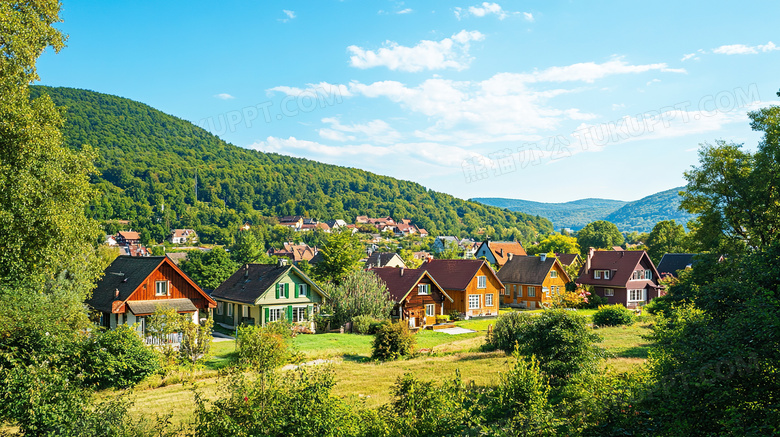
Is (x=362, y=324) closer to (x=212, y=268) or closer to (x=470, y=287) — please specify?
(x=470, y=287)

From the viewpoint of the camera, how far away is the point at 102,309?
3106 cm

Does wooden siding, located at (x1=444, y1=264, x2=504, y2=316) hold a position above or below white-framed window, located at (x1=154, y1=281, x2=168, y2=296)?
below

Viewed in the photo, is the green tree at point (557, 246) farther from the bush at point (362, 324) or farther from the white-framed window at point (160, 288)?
the white-framed window at point (160, 288)

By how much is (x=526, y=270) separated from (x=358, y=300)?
92.9 ft

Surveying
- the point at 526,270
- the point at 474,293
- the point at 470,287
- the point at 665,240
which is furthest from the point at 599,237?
the point at 470,287

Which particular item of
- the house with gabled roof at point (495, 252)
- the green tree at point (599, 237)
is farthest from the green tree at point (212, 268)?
the green tree at point (599, 237)

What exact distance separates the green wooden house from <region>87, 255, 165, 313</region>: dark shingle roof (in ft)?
27.3

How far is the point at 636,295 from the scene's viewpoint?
186 ft

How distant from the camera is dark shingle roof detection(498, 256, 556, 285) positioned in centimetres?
5706

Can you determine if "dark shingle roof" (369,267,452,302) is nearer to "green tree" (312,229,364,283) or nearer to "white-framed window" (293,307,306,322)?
"green tree" (312,229,364,283)

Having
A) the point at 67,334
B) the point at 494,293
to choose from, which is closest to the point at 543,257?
the point at 494,293

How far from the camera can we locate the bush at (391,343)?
90.8ft

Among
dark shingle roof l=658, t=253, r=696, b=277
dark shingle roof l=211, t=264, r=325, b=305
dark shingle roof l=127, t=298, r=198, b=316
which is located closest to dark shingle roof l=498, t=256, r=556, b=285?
dark shingle roof l=658, t=253, r=696, b=277

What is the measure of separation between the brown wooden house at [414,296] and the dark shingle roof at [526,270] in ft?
54.2
